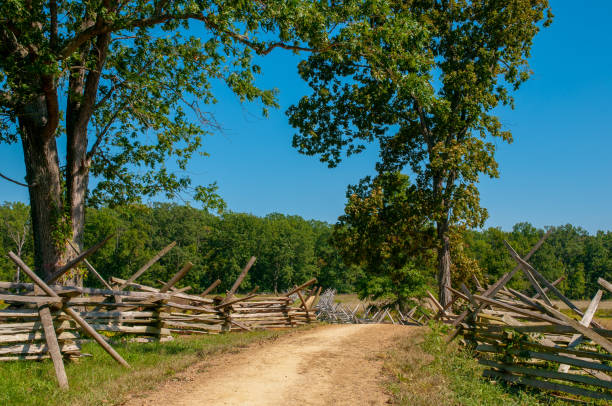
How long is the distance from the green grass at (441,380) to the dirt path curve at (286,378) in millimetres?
345

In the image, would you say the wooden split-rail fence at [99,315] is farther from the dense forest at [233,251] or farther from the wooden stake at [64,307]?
the dense forest at [233,251]

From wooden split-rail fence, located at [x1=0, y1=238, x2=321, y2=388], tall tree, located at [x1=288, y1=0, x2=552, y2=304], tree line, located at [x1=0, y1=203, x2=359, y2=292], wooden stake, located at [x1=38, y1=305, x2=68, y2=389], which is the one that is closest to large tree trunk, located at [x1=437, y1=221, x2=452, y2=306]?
tall tree, located at [x1=288, y1=0, x2=552, y2=304]

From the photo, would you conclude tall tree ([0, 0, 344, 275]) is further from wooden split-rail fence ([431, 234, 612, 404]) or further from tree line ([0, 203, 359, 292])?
tree line ([0, 203, 359, 292])

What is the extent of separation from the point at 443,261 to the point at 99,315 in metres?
12.1

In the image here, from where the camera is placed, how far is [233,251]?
227 ft

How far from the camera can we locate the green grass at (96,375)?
5551 mm

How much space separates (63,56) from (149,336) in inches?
264

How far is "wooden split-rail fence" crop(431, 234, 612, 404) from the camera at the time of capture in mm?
6340

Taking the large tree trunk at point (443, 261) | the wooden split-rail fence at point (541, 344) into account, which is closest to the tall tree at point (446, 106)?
the large tree trunk at point (443, 261)

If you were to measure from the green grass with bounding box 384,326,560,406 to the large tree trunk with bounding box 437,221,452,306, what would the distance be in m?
6.75

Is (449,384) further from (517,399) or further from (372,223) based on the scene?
(372,223)

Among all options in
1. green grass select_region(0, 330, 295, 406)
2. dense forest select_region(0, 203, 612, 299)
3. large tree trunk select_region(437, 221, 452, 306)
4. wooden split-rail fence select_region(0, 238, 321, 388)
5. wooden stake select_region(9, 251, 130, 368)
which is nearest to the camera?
green grass select_region(0, 330, 295, 406)

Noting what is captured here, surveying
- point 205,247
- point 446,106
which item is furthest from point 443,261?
point 205,247

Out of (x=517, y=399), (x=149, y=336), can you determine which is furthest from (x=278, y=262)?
(x=517, y=399)
